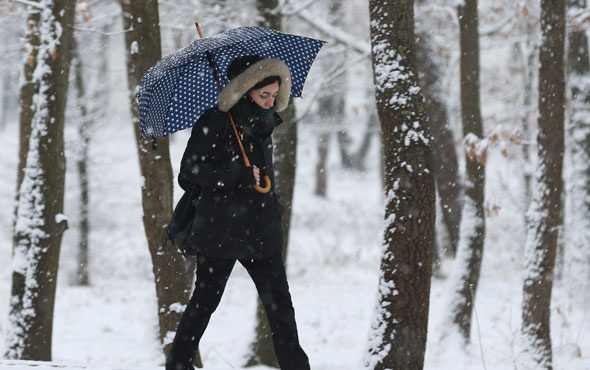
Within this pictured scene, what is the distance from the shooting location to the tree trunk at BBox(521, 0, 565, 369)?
659 centimetres

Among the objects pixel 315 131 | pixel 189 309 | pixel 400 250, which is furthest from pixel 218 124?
pixel 315 131

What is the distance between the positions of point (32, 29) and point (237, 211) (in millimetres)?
4928

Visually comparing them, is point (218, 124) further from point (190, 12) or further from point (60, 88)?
point (190, 12)

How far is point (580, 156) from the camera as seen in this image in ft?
32.3

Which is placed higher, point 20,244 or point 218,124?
point 218,124

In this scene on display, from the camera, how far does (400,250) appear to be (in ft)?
13.4

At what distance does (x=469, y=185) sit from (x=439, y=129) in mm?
1288

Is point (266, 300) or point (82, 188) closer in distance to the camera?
point (266, 300)

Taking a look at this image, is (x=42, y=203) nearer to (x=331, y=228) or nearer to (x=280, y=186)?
(x=280, y=186)

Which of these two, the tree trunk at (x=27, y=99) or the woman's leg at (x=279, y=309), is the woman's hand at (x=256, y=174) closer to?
the woman's leg at (x=279, y=309)

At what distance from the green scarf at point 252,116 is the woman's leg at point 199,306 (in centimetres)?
76

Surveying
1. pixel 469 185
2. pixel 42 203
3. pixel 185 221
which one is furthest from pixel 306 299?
pixel 185 221

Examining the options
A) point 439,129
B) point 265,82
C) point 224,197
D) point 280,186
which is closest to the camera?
point 224,197

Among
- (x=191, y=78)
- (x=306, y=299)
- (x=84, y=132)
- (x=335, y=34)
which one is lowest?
(x=306, y=299)
